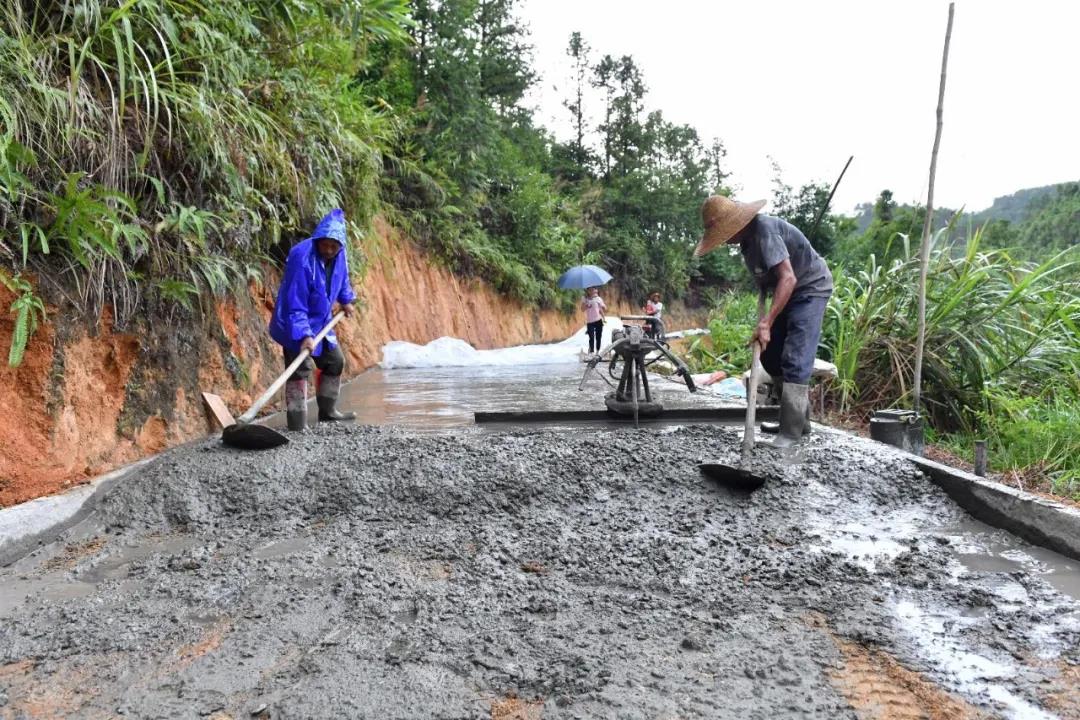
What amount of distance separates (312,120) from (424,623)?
4.85 meters

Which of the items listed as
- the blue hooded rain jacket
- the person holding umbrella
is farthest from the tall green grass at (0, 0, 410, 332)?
the person holding umbrella

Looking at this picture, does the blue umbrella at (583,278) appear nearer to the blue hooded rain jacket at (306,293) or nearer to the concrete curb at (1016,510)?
the blue hooded rain jacket at (306,293)

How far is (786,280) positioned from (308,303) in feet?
10.0

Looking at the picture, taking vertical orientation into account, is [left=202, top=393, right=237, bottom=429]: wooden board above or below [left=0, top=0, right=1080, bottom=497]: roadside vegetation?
below

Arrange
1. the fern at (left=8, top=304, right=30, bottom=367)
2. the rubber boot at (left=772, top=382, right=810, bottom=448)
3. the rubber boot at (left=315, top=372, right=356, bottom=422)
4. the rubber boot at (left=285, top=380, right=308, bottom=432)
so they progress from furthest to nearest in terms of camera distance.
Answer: the rubber boot at (left=315, top=372, right=356, bottom=422), the rubber boot at (left=285, top=380, right=308, bottom=432), the rubber boot at (left=772, top=382, right=810, bottom=448), the fern at (left=8, top=304, right=30, bottom=367)

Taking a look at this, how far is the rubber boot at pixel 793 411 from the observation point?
13.5 ft

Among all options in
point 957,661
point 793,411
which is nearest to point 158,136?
point 793,411

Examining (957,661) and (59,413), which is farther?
(59,413)

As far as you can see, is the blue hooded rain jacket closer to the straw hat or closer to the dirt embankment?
the dirt embankment

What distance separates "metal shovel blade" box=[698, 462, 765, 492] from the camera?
3250 millimetres

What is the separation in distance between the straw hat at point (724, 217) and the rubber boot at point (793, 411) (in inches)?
37.9

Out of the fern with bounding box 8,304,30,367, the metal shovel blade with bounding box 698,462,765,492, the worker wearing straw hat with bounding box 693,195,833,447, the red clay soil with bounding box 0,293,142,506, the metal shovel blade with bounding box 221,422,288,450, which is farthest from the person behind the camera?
the worker wearing straw hat with bounding box 693,195,833,447

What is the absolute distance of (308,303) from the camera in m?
4.61

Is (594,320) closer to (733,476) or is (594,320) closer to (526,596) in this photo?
(733,476)
